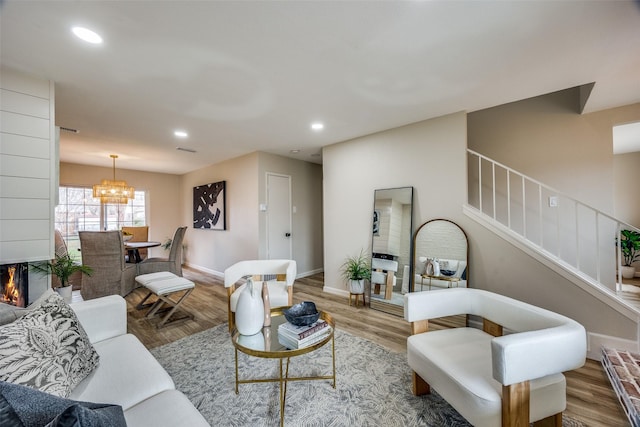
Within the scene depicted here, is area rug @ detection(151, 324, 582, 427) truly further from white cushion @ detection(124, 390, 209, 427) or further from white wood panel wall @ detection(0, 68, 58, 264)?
white wood panel wall @ detection(0, 68, 58, 264)

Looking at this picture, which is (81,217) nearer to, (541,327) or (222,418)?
(222,418)

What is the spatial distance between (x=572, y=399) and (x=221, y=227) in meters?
5.30

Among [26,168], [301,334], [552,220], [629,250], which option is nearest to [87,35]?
[26,168]

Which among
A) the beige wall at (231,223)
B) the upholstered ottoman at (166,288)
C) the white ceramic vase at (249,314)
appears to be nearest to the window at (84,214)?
the beige wall at (231,223)

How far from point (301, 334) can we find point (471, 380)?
3.10 ft

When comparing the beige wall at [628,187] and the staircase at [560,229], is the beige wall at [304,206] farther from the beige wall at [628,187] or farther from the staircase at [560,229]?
the beige wall at [628,187]

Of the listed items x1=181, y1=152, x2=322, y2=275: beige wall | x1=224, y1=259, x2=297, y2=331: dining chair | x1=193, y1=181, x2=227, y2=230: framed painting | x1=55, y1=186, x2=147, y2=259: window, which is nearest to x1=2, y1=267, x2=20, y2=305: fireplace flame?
x1=224, y1=259, x2=297, y2=331: dining chair

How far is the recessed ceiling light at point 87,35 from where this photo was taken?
1.63 meters

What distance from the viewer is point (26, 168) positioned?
208cm

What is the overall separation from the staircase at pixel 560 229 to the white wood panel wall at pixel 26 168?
406 centimetres

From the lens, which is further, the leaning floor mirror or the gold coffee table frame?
the leaning floor mirror

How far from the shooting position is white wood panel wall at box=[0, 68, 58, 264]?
1992 mm

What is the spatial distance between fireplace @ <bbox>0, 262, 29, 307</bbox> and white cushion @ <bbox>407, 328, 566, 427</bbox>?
3.12 meters

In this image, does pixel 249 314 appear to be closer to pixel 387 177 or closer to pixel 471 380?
pixel 471 380
